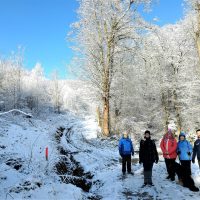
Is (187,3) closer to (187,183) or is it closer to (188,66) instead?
(188,66)

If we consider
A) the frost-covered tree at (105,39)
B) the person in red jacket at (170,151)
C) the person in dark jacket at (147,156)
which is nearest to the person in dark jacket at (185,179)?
the person in red jacket at (170,151)

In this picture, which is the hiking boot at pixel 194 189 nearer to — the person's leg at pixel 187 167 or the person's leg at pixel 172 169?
the person's leg at pixel 187 167

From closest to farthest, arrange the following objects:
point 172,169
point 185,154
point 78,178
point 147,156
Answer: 1. point 185,154
2. point 147,156
3. point 172,169
4. point 78,178

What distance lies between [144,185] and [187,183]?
1447 mm

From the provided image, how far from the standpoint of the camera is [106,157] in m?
15.7

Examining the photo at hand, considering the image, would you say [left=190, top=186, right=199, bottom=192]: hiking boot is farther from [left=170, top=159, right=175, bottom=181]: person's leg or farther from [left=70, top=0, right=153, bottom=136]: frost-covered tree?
[left=70, top=0, right=153, bottom=136]: frost-covered tree

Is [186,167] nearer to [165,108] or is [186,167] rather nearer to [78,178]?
[78,178]

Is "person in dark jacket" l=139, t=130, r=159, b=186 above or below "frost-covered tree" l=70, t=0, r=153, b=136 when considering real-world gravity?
below

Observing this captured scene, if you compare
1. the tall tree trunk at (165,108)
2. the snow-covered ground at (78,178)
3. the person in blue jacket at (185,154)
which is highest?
the tall tree trunk at (165,108)

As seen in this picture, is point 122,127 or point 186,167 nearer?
point 186,167

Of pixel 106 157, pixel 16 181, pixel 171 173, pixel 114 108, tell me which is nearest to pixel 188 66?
pixel 114 108

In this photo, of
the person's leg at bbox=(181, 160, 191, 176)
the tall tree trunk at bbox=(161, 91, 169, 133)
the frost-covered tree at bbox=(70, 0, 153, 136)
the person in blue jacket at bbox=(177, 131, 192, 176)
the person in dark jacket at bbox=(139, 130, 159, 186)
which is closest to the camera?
the person's leg at bbox=(181, 160, 191, 176)

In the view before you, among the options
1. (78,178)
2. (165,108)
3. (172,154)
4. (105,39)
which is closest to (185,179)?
(172,154)

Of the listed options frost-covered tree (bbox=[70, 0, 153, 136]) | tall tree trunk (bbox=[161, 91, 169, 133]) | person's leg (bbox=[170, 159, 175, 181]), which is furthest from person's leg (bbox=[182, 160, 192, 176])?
tall tree trunk (bbox=[161, 91, 169, 133])
